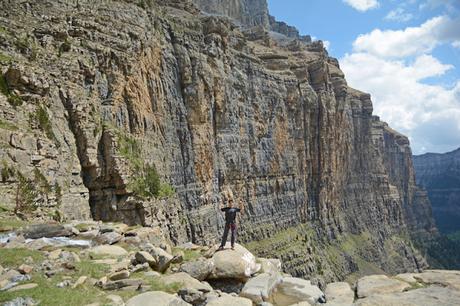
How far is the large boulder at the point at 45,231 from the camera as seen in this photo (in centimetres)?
1753

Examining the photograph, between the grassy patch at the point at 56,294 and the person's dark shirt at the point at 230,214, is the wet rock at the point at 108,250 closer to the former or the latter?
the grassy patch at the point at 56,294

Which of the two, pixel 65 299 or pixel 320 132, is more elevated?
pixel 320 132

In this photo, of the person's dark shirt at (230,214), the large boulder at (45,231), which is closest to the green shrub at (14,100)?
the large boulder at (45,231)

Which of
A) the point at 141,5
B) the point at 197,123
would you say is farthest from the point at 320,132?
the point at 141,5

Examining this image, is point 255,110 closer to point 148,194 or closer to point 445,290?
point 148,194

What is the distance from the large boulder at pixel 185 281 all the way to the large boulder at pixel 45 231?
6.94 m

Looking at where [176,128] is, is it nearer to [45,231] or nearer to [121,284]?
[45,231]

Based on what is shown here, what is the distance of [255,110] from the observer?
89812 millimetres

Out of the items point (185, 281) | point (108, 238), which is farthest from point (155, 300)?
point (108, 238)

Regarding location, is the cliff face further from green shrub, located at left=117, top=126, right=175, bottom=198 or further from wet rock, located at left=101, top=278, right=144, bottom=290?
wet rock, located at left=101, top=278, right=144, bottom=290

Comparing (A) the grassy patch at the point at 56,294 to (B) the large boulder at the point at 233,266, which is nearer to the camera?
(A) the grassy patch at the point at 56,294

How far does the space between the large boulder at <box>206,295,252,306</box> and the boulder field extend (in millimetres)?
32

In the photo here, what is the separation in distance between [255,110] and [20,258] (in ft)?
257

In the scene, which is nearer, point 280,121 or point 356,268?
point 280,121
